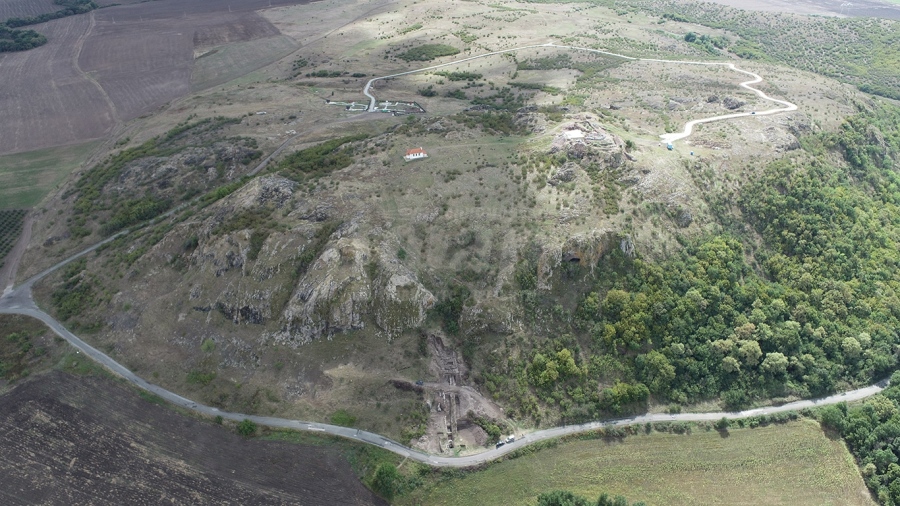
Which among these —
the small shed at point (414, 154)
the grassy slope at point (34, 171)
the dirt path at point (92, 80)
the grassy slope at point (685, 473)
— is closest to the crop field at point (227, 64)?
the dirt path at point (92, 80)

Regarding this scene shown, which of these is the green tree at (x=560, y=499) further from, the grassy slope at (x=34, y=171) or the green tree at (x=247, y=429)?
the grassy slope at (x=34, y=171)

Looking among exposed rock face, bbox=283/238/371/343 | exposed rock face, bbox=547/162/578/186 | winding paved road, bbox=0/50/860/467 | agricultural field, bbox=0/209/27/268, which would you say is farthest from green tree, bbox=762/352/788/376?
agricultural field, bbox=0/209/27/268

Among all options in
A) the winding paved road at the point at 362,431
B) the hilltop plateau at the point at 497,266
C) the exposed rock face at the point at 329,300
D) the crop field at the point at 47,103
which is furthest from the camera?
the crop field at the point at 47,103

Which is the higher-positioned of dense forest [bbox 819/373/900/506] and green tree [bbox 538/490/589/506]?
green tree [bbox 538/490/589/506]

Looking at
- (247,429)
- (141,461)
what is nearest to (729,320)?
(247,429)

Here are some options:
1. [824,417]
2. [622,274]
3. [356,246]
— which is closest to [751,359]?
[824,417]

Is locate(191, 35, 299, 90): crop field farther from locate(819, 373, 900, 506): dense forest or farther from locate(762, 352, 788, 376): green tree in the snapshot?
locate(819, 373, 900, 506): dense forest

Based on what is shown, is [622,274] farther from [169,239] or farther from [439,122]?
[169,239]
